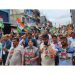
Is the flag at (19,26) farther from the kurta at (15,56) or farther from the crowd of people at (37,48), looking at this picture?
the kurta at (15,56)

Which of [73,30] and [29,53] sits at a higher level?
[73,30]

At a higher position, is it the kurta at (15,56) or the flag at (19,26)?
the flag at (19,26)

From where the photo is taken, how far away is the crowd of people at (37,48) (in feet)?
7.35

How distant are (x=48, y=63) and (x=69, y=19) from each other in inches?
21.1

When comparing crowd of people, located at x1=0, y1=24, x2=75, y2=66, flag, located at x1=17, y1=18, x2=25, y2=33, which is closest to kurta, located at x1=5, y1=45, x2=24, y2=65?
crowd of people, located at x1=0, y1=24, x2=75, y2=66

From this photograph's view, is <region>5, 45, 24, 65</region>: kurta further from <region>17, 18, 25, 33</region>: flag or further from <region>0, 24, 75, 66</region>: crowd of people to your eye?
<region>17, 18, 25, 33</region>: flag

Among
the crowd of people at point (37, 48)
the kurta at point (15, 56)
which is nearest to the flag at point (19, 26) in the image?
the crowd of people at point (37, 48)

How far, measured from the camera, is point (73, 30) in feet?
7.38

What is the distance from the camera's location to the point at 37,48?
2.25 meters

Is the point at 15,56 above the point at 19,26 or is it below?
below

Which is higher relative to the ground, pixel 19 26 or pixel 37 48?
pixel 19 26

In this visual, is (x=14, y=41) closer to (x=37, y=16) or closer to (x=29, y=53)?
(x=29, y=53)
